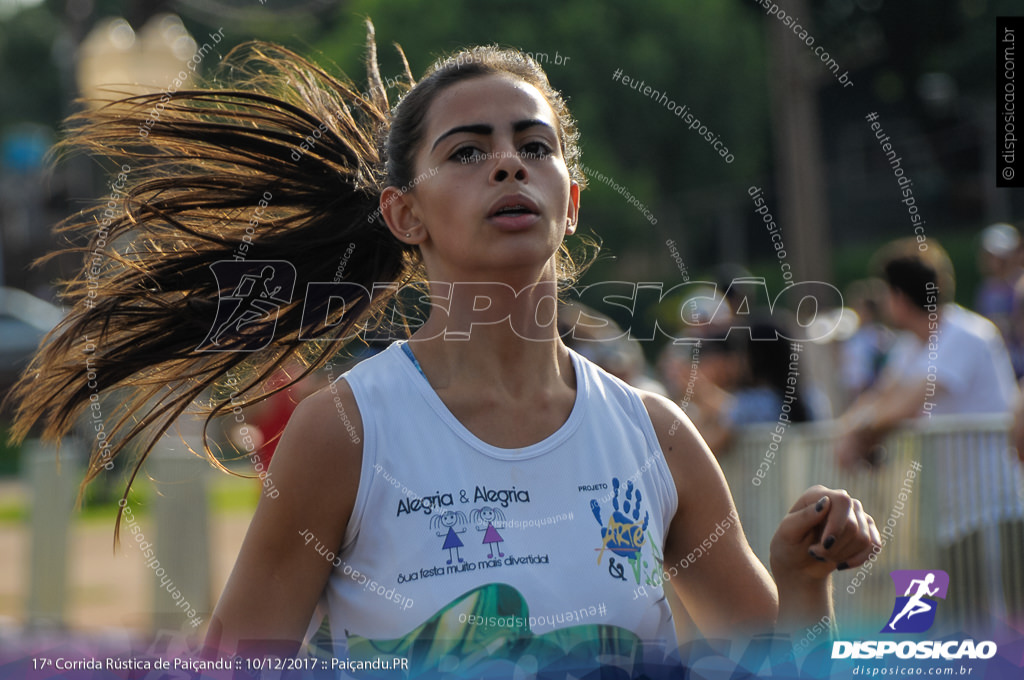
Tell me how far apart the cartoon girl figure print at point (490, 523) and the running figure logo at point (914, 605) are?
82 cm

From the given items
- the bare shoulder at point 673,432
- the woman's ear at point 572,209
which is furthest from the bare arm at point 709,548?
the woman's ear at point 572,209

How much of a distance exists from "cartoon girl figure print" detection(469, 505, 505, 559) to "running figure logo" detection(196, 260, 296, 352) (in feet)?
3.23

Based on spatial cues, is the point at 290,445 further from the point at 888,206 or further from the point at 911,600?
the point at 888,206

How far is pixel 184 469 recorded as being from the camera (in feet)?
23.6

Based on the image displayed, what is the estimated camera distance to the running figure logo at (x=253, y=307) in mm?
2928

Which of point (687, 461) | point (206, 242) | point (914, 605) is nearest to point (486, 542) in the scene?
point (687, 461)

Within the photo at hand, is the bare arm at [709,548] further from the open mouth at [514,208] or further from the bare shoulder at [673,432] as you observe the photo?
the open mouth at [514,208]

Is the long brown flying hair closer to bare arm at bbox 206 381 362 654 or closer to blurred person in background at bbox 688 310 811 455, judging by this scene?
bare arm at bbox 206 381 362 654

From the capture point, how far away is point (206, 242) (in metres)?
2.99

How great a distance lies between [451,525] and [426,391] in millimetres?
299

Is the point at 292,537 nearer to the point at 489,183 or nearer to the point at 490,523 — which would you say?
the point at 490,523

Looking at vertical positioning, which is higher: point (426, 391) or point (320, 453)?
point (426, 391)

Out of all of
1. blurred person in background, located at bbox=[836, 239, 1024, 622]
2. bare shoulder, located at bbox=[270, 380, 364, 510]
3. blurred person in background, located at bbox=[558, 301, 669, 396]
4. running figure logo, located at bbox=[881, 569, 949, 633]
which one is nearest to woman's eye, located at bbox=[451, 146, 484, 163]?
bare shoulder, located at bbox=[270, 380, 364, 510]

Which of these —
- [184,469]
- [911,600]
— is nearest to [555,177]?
[911,600]
